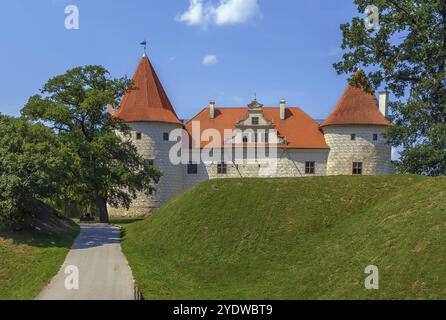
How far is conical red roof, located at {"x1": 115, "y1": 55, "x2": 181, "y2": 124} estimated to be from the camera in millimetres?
56250

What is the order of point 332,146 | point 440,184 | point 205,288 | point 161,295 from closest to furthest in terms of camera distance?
point 161,295 → point 205,288 → point 440,184 → point 332,146

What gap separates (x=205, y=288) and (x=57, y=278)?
6232 mm

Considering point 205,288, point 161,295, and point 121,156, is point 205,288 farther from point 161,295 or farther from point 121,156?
point 121,156

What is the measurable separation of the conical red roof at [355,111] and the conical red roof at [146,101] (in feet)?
55.5

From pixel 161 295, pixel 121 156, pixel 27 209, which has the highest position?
pixel 121 156

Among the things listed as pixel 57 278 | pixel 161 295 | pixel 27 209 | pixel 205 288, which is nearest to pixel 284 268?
pixel 205 288

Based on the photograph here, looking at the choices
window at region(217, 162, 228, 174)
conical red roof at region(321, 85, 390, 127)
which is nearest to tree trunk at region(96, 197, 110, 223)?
window at region(217, 162, 228, 174)

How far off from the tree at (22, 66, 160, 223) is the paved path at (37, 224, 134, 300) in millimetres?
11142

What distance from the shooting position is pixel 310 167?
57.7 meters

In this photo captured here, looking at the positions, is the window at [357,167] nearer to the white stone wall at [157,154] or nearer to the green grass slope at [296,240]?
the white stone wall at [157,154]

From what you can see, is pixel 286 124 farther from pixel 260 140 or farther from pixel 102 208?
pixel 102 208

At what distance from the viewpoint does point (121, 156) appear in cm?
4603

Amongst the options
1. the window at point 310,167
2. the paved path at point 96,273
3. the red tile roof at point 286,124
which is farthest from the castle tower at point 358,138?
the paved path at point 96,273
